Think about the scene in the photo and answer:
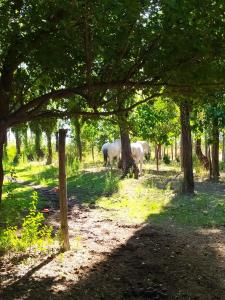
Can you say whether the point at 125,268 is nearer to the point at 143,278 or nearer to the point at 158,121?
the point at 143,278

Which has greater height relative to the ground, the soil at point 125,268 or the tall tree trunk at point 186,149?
the tall tree trunk at point 186,149

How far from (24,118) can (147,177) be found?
44.3 feet

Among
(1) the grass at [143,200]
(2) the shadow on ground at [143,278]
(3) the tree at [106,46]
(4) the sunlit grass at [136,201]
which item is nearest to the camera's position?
(3) the tree at [106,46]

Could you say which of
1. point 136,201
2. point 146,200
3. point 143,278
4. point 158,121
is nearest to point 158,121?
point 158,121

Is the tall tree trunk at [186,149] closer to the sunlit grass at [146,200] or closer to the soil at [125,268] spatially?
the sunlit grass at [146,200]

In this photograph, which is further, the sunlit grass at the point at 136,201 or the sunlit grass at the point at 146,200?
the sunlit grass at the point at 136,201

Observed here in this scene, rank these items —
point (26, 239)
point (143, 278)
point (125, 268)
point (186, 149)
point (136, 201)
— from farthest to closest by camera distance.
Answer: point (186, 149), point (136, 201), point (26, 239), point (125, 268), point (143, 278)

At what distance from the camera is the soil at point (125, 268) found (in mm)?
6711

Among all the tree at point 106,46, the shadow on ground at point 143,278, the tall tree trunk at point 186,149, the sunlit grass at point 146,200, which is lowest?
the shadow on ground at point 143,278

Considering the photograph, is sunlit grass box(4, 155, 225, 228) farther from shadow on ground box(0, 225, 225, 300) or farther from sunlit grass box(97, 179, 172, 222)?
shadow on ground box(0, 225, 225, 300)

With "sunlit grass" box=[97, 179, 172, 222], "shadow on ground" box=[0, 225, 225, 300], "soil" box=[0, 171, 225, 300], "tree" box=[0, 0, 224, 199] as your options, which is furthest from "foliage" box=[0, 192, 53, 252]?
"sunlit grass" box=[97, 179, 172, 222]

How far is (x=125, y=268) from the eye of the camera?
7.83 m

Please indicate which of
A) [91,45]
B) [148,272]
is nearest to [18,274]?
[148,272]

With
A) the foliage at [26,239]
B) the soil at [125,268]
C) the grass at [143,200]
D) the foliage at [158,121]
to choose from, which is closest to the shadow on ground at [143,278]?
the soil at [125,268]
